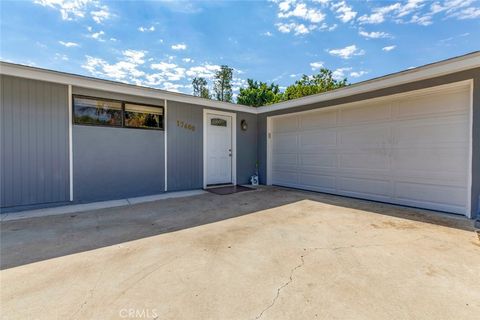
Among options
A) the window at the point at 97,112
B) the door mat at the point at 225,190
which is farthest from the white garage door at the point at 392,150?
the window at the point at 97,112

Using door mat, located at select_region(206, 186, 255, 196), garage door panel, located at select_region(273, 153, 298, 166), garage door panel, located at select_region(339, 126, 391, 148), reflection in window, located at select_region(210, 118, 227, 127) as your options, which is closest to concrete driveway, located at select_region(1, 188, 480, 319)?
garage door panel, located at select_region(339, 126, 391, 148)

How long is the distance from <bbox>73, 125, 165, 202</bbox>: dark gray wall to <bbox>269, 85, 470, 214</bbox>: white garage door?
12.9ft

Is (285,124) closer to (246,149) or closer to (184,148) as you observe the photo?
(246,149)

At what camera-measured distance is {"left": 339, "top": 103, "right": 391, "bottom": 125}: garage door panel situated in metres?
4.79

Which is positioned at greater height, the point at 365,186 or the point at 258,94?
the point at 258,94

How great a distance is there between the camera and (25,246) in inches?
103

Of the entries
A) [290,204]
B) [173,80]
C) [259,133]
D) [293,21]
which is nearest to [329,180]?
[290,204]

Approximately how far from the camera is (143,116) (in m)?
5.36

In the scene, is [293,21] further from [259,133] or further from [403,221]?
[403,221]

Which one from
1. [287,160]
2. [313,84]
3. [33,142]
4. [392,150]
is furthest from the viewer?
[313,84]

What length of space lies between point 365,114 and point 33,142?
6.86 m

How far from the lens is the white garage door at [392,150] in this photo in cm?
390

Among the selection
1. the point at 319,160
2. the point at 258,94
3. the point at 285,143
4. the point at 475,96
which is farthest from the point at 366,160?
the point at 258,94

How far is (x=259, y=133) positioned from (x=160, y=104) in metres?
3.39
